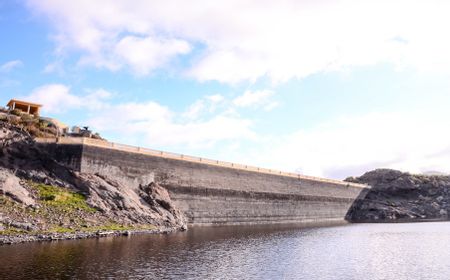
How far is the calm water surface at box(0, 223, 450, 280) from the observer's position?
26.9 metres

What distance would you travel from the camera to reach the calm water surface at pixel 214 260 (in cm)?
2692

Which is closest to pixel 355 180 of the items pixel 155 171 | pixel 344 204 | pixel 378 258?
pixel 344 204

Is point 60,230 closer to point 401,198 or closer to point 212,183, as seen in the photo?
point 212,183

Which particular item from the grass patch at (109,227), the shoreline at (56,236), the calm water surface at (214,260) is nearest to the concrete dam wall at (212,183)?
the grass patch at (109,227)

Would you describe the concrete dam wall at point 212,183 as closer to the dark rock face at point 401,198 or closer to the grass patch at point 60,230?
the grass patch at point 60,230

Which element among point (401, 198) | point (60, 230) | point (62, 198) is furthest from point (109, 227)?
point (401, 198)

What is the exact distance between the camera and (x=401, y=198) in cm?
12625

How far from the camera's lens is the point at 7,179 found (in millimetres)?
45312

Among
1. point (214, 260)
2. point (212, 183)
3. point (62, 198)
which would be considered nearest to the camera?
point (214, 260)

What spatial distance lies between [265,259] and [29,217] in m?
26.2

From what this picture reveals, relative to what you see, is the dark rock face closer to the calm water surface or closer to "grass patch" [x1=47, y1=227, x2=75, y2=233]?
the calm water surface

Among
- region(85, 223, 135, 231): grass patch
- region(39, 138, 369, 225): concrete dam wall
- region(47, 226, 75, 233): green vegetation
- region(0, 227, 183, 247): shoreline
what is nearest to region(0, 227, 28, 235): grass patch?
region(0, 227, 183, 247): shoreline

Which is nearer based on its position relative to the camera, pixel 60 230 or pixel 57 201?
pixel 60 230

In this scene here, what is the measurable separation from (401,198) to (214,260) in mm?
110840
